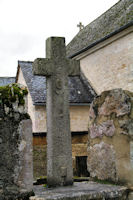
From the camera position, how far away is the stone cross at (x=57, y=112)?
452 centimetres

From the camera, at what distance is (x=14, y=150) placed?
3.47 metres

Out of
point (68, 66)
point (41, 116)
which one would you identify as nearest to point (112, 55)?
point (41, 116)

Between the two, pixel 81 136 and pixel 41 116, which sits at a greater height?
pixel 41 116

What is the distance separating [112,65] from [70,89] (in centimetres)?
282

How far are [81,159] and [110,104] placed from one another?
3.41 meters

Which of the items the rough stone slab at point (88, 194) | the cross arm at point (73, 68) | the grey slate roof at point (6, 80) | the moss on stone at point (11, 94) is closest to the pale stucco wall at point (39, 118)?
the cross arm at point (73, 68)

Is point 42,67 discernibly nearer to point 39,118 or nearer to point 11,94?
point 11,94

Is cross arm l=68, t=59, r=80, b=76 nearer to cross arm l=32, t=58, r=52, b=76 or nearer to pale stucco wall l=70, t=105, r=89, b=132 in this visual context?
cross arm l=32, t=58, r=52, b=76

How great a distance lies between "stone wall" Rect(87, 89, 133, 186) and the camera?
4215 mm

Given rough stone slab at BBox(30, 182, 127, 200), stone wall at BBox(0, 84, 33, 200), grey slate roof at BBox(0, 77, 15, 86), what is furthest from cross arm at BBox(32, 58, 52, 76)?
grey slate roof at BBox(0, 77, 15, 86)

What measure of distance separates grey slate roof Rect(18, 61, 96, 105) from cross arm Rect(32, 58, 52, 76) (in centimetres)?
818

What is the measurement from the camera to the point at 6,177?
11.3 feet

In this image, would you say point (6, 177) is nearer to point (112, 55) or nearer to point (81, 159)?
point (81, 159)

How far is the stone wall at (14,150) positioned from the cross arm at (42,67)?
3.89 feet
